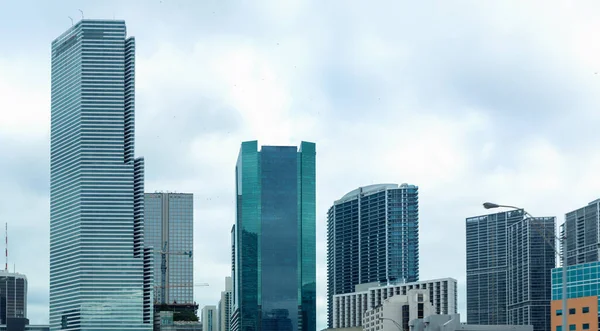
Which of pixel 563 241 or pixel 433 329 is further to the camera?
pixel 433 329

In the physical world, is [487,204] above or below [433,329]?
above

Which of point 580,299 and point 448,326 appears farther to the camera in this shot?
point 580,299

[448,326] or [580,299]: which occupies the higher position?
[580,299]

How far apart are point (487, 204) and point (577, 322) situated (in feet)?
426

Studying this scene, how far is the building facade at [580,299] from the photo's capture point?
6673 inches

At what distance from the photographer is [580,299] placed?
176375 mm

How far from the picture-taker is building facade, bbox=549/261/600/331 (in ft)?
556

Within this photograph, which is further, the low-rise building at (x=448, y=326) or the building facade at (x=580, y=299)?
the building facade at (x=580, y=299)

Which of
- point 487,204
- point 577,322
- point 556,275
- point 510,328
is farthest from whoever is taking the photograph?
point 556,275

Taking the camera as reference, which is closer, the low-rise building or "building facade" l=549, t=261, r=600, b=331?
the low-rise building

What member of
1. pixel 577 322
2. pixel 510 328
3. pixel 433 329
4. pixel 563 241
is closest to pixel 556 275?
pixel 577 322

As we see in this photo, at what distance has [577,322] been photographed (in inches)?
6678

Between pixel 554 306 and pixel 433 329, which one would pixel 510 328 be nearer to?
pixel 433 329

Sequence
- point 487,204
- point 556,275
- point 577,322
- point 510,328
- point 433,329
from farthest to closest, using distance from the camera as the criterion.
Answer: point 556,275
point 577,322
point 510,328
point 433,329
point 487,204
